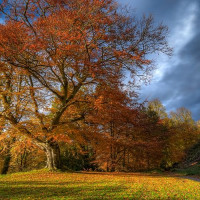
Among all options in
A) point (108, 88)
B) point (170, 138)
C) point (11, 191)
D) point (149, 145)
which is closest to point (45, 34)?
point (108, 88)

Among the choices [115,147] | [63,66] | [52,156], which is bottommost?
[52,156]

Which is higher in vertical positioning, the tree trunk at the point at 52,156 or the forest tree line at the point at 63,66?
the forest tree line at the point at 63,66

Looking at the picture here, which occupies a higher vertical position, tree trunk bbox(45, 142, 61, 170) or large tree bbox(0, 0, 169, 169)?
large tree bbox(0, 0, 169, 169)

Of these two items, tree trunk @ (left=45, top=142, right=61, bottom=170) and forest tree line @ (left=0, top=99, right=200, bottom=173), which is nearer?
tree trunk @ (left=45, top=142, right=61, bottom=170)

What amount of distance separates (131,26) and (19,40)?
22.3ft

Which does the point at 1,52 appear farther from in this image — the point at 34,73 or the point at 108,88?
the point at 108,88

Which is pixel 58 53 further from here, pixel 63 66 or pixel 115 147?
pixel 115 147

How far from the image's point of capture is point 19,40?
33.1 ft

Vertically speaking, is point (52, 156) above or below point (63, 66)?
below

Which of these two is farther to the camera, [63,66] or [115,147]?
[115,147]

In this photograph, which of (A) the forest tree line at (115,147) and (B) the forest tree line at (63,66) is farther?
(A) the forest tree line at (115,147)

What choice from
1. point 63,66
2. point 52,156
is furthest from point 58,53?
point 52,156

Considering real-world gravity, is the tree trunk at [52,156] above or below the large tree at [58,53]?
below

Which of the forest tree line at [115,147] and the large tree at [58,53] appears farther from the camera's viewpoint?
the forest tree line at [115,147]
